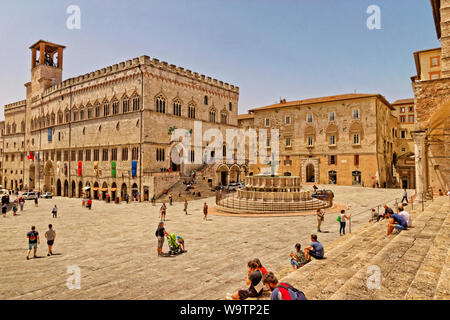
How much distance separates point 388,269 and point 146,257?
344 inches

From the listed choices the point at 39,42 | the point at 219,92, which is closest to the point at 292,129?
the point at 219,92

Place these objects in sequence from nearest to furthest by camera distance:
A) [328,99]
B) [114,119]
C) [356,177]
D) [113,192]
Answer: [113,192] < [114,119] < [356,177] < [328,99]

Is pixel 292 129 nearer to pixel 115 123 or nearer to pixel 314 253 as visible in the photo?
pixel 115 123

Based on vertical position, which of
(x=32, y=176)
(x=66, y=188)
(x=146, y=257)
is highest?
(x=32, y=176)

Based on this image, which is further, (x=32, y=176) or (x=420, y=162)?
(x=32, y=176)

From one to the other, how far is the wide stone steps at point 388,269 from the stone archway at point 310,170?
3709 centimetres

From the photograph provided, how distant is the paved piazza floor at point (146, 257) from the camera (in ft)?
26.8

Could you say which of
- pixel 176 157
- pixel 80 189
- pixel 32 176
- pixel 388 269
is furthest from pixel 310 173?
pixel 32 176

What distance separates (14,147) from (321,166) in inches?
2671

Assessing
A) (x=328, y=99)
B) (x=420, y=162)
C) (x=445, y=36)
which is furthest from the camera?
(x=328, y=99)

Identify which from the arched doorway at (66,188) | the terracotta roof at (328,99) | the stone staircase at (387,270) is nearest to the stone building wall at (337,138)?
the terracotta roof at (328,99)

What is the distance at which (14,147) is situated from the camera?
65.1 metres

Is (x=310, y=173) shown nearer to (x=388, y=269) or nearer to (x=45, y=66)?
(x=388, y=269)

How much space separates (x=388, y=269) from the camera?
694 centimetres
